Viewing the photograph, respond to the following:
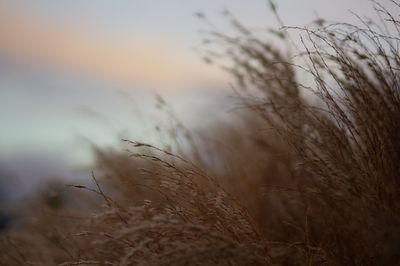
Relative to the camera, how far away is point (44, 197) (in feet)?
12.6

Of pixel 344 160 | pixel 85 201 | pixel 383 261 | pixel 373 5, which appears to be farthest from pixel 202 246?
pixel 85 201

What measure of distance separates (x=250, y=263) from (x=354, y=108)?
2.36ft

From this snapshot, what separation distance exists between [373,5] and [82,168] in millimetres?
2420

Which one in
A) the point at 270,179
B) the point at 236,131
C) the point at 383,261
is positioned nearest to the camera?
the point at 383,261

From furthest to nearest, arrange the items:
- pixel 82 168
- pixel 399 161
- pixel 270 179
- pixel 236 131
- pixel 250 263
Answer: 1. pixel 236 131
2. pixel 82 168
3. pixel 270 179
4. pixel 399 161
5. pixel 250 263

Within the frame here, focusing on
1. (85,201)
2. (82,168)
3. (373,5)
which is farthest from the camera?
(82,168)

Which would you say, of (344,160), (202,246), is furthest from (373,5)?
(202,246)

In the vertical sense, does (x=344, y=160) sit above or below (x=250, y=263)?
above

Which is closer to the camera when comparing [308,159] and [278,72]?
[308,159]

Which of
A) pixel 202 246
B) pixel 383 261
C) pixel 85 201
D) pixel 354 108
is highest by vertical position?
pixel 85 201

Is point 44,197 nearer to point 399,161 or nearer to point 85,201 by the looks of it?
point 85,201

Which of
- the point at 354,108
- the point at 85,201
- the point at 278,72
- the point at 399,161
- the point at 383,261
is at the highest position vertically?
the point at 278,72

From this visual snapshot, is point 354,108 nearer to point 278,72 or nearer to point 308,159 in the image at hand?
point 308,159

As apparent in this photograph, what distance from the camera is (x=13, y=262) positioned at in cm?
284
